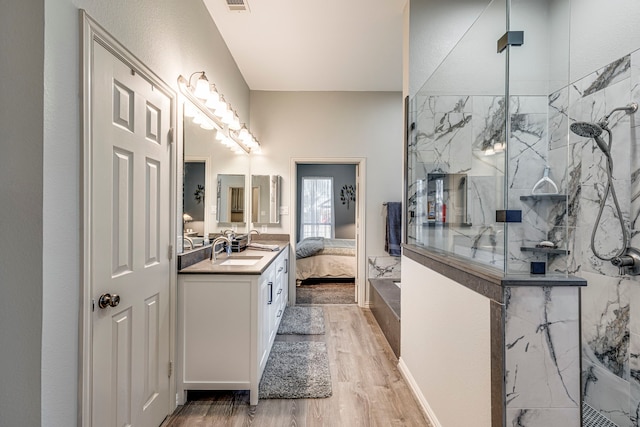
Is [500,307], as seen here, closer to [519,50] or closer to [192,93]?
[519,50]

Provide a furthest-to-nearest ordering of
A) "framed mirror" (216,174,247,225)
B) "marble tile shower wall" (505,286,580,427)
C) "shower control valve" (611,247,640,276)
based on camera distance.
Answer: "framed mirror" (216,174,247,225), "shower control valve" (611,247,640,276), "marble tile shower wall" (505,286,580,427)

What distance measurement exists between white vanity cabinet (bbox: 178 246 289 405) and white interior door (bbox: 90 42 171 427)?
0.49 feet

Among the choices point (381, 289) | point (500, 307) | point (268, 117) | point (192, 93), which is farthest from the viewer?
point (268, 117)

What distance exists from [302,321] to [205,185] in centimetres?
186

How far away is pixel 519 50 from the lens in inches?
50.5

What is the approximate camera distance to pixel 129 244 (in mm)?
1512

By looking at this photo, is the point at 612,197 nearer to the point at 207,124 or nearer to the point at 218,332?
the point at 218,332

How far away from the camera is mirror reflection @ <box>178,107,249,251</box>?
2271 millimetres

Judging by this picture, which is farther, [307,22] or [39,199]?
[307,22]

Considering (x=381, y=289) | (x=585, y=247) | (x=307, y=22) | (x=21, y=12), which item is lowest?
(x=381, y=289)

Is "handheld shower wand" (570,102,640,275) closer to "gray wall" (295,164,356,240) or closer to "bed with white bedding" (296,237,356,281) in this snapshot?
"bed with white bedding" (296,237,356,281)

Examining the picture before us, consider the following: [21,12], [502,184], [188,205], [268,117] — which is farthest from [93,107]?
[268,117]

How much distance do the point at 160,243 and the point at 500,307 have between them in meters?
1.73

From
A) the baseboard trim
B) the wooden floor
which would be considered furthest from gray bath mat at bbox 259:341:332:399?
the baseboard trim
